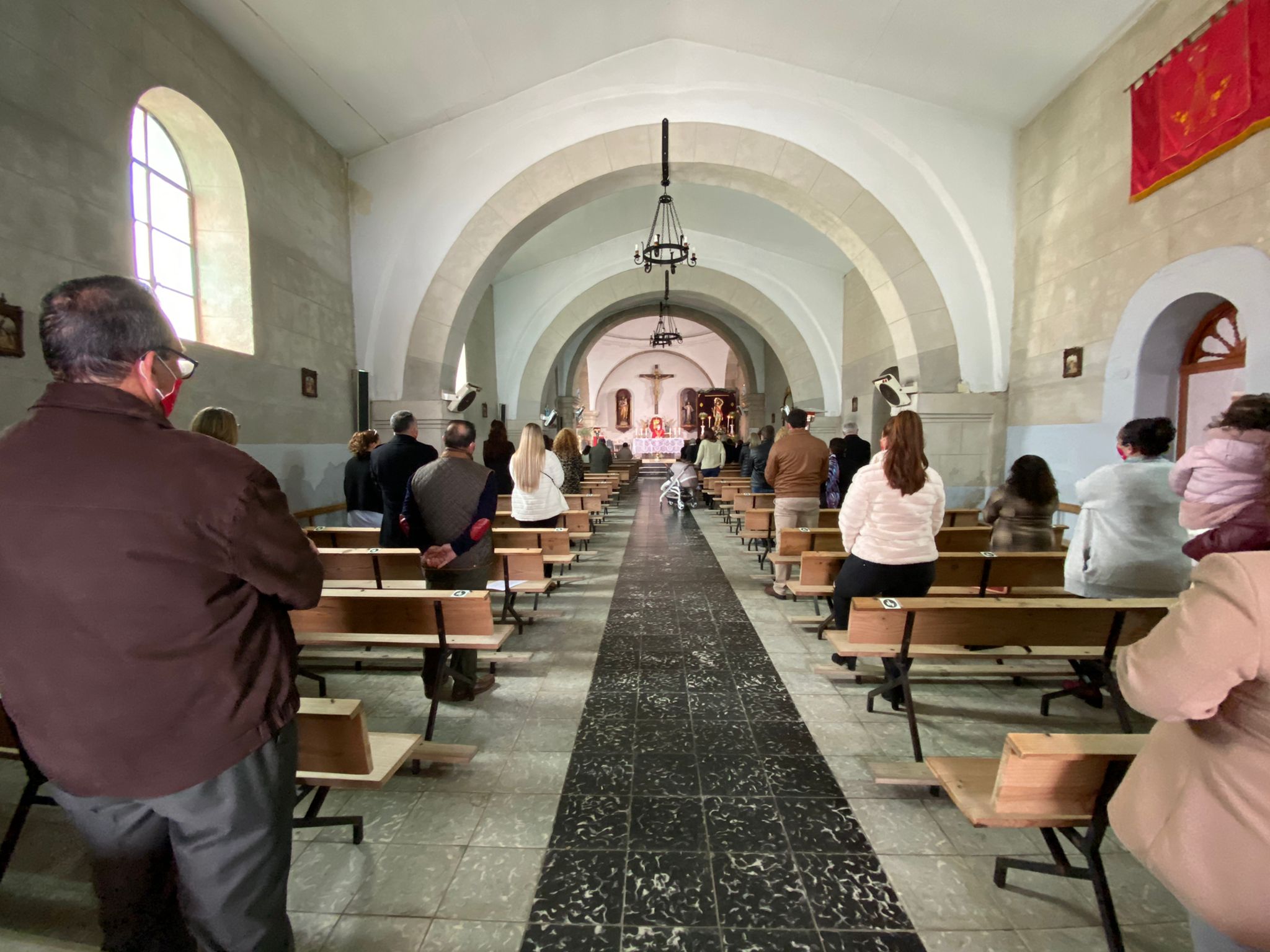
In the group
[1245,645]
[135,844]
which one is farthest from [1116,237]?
[135,844]

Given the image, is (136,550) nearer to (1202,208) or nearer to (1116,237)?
(1202,208)

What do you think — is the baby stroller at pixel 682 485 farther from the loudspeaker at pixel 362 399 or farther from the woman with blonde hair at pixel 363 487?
the woman with blonde hair at pixel 363 487

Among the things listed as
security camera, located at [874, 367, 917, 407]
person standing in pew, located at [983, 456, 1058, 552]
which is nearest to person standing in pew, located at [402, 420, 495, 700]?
person standing in pew, located at [983, 456, 1058, 552]

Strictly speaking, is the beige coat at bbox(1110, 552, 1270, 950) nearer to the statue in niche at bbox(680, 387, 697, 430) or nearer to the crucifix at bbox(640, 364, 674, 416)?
the statue in niche at bbox(680, 387, 697, 430)

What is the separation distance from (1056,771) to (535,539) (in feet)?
13.1

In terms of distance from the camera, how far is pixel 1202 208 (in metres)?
4.44

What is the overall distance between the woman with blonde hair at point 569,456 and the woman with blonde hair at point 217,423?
3532 millimetres

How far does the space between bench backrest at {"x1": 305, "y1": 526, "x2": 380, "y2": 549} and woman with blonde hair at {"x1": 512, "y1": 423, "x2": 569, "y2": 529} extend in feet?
3.91

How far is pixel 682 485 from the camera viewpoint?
464 inches

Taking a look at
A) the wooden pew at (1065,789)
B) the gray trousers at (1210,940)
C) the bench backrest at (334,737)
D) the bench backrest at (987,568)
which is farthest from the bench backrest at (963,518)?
the bench backrest at (334,737)

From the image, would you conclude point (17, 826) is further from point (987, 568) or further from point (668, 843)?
point (987, 568)

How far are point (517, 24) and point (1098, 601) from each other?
6.94 meters

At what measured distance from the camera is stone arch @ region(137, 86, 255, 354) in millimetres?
5422

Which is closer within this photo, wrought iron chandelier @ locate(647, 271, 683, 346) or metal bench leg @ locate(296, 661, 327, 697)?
metal bench leg @ locate(296, 661, 327, 697)
